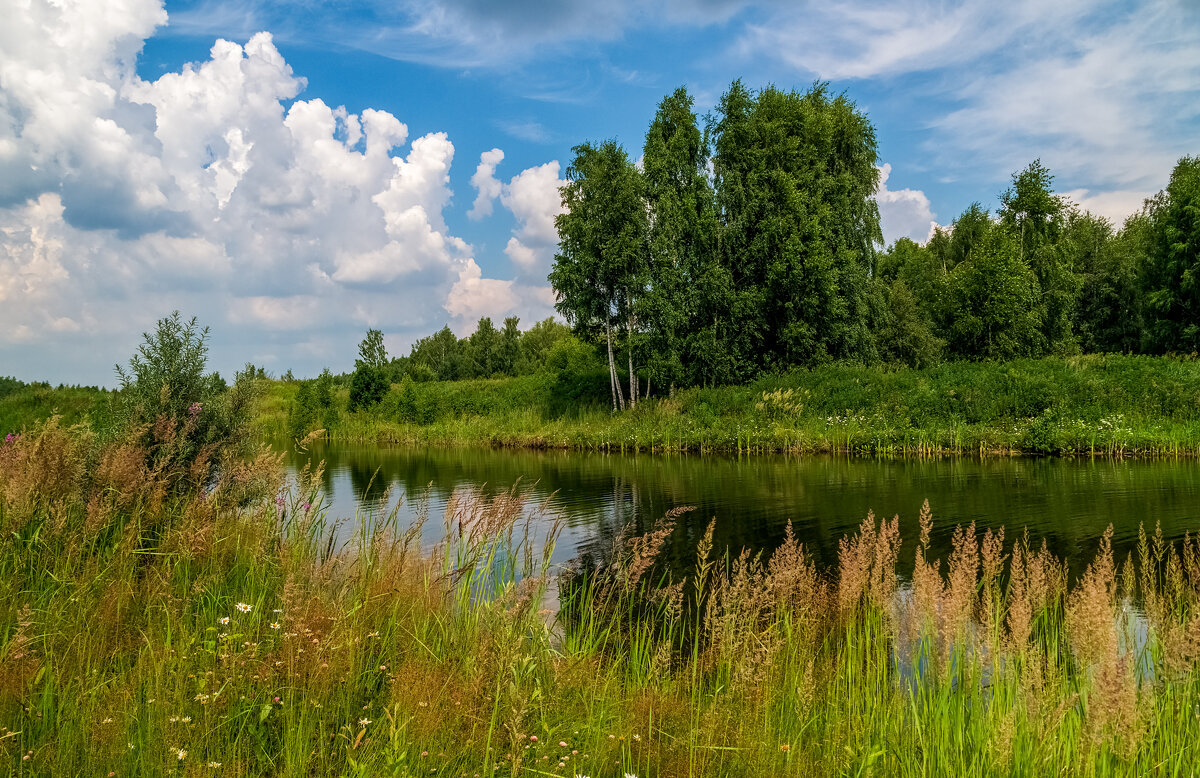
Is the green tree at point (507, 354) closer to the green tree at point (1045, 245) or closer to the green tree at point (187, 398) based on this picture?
the green tree at point (1045, 245)

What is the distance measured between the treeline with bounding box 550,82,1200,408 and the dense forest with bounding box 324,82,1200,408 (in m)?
0.10

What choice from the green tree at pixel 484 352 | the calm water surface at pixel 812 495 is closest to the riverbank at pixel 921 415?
the calm water surface at pixel 812 495

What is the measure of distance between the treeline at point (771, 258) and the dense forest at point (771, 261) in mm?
98

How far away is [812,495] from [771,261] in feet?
77.4

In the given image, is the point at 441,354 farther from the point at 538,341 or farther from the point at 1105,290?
the point at 1105,290

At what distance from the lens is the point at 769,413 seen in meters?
30.1

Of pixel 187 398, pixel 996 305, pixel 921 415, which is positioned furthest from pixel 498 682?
pixel 996 305

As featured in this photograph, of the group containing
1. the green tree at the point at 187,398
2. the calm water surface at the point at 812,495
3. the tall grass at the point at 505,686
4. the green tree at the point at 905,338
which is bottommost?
the calm water surface at the point at 812,495

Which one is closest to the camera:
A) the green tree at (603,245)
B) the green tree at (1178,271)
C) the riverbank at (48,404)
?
the riverbank at (48,404)

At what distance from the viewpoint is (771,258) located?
3841cm

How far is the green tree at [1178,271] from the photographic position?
43.5 m

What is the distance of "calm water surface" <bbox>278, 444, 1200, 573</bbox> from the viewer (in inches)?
496

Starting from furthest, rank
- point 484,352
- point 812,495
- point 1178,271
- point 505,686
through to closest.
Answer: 1. point 484,352
2. point 1178,271
3. point 812,495
4. point 505,686

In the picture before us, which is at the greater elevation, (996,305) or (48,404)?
(996,305)
